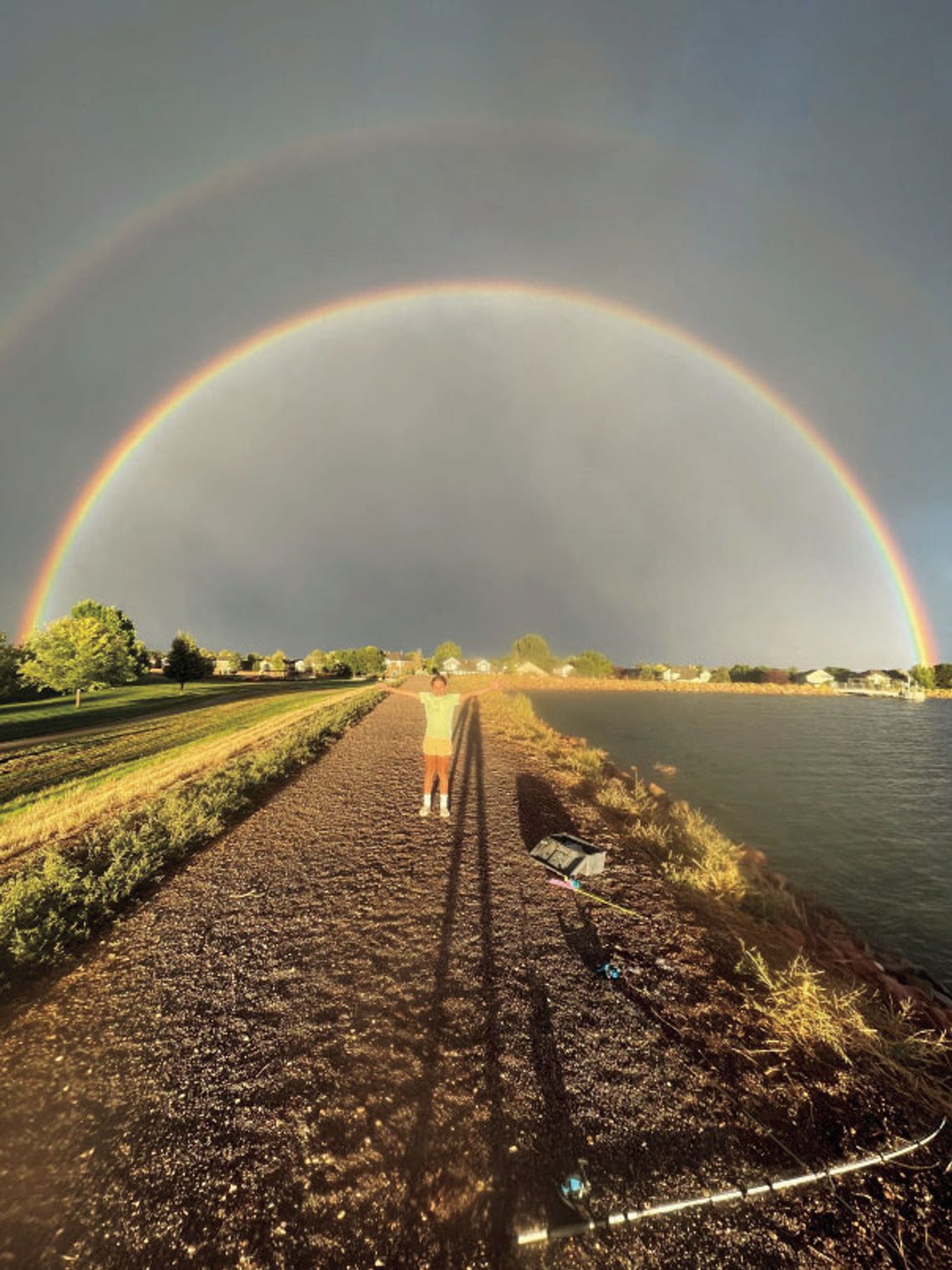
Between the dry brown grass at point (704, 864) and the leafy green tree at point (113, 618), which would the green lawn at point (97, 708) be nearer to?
the leafy green tree at point (113, 618)

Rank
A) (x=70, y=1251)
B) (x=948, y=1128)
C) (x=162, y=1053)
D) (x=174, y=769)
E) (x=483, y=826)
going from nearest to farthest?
1. (x=70, y=1251)
2. (x=948, y=1128)
3. (x=162, y=1053)
4. (x=483, y=826)
5. (x=174, y=769)

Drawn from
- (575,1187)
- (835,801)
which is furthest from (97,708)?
(835,801)

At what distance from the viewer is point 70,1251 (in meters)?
2.67

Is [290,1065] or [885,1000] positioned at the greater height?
[290,1065]

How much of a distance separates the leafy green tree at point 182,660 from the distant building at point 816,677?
17798 cm

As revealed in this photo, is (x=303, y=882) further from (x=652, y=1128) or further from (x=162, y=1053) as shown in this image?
(x=652, y=1128)

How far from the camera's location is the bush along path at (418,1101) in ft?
9.32

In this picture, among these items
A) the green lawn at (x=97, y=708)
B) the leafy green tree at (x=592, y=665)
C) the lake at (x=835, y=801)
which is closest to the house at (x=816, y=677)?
the leafy green tree at (x=592, y=665)

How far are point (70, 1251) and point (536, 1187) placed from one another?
8.55 feet

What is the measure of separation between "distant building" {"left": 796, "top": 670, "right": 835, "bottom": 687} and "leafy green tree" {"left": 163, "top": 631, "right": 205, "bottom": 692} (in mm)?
177975

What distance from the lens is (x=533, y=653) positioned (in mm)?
143250

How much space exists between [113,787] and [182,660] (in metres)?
44.1

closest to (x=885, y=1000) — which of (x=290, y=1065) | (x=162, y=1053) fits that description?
(x=290, y=1065)

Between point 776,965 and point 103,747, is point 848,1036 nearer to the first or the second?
point 776,965
